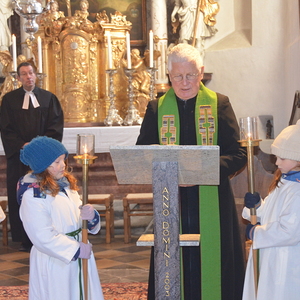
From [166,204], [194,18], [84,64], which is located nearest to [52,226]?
[166,204]

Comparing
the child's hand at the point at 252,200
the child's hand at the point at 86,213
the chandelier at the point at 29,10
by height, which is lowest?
the child's hand at the point at 86,213

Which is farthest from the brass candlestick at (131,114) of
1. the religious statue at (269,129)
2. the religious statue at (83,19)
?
the religious statue at (269,129)

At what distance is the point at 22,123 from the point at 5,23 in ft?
13.5

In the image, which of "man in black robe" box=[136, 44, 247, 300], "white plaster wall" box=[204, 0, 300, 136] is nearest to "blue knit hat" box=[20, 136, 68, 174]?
"man in black robe" box=[136, 44, 247, 300]

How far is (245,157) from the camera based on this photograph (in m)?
3.50

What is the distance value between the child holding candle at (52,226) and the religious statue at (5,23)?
7305 millimetres

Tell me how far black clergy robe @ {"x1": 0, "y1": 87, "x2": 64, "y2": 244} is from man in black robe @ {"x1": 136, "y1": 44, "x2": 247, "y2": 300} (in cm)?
318

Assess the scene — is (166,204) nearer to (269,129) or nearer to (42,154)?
(42,154)

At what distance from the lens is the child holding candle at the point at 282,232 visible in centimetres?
303

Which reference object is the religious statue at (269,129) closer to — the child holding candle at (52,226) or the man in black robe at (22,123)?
the man in black robe at (22,123)

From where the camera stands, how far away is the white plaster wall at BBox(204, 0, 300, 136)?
9.81 meters

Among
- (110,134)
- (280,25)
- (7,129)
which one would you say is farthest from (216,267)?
(280,25)

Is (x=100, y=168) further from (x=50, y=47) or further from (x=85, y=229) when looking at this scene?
(x=85, y=229)

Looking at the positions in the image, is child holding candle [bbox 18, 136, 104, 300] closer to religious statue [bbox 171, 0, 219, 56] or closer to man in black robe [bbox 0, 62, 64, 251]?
man in black robe [bbox 0, 62, 64, 251]
